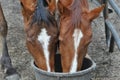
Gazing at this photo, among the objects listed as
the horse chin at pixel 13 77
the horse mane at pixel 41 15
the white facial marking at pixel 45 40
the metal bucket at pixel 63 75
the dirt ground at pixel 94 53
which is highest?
the horse mane at pixel 41 15

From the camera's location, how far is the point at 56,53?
2.39 meters

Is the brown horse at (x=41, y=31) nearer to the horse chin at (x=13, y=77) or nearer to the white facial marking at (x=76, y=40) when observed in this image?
the white facial marking at (x=76, y=40)

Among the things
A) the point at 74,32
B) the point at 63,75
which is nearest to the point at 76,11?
the point at 74,32

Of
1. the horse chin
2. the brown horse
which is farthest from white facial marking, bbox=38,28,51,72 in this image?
the horse chin

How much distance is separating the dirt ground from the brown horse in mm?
857

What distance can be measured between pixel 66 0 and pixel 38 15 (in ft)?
0.63

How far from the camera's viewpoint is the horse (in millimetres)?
2119

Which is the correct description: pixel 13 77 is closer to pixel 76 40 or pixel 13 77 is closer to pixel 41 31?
pixel 41 31

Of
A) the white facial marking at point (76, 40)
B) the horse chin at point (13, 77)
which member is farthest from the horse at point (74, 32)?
the horse chin at point (13, 77)

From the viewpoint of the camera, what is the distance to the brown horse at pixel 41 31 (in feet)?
7.10

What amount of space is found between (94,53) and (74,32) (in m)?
1.41

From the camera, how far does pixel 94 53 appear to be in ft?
11.5

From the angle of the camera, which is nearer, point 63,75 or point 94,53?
point 63,75

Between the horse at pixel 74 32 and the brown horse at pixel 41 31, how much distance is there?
6cm
